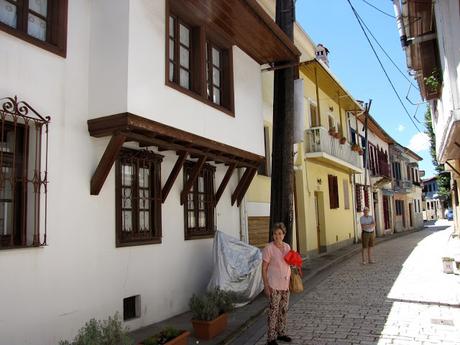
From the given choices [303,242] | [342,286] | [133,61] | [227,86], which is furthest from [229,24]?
[303,242]

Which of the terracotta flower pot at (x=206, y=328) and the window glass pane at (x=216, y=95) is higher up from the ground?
the window glass pane at (x=216, y=95)

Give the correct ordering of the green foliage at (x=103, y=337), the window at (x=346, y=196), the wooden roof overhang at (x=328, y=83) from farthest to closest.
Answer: the window at (x=346, y=196) → the wooden roof overhang at (x=328, y=83) → the green foliage at (x=103, y=337)

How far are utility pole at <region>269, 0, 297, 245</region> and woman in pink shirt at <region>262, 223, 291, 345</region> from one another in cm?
299

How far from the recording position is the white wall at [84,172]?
5156 mm

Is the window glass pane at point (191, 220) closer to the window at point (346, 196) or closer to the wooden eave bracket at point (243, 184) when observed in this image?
the wooden eave bracket at point (243, 184)

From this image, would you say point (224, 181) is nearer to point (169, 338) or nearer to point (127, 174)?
point (127, 174)

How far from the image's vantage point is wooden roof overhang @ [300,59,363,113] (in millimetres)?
15438

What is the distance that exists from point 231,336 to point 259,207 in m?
5.35

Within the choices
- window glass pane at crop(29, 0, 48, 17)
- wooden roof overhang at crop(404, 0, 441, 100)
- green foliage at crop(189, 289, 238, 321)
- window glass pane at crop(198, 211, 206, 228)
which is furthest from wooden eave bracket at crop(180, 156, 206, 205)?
wooden roof overhang at crop(404, 0, 441, 100)

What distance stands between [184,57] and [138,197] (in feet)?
8.64

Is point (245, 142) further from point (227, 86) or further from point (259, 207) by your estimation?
→ point (259, 207)

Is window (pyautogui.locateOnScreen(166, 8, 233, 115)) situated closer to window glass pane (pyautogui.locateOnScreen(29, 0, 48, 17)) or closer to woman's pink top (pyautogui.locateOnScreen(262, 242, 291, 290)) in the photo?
window glass pane (pyautogui.locateOnScreen(29, 0, 48, 17))

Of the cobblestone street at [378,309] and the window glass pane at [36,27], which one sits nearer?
the window glass pane at [36,27]

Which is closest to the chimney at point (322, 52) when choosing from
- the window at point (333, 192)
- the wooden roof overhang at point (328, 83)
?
the wooden roof overhang at point (328, 83)
